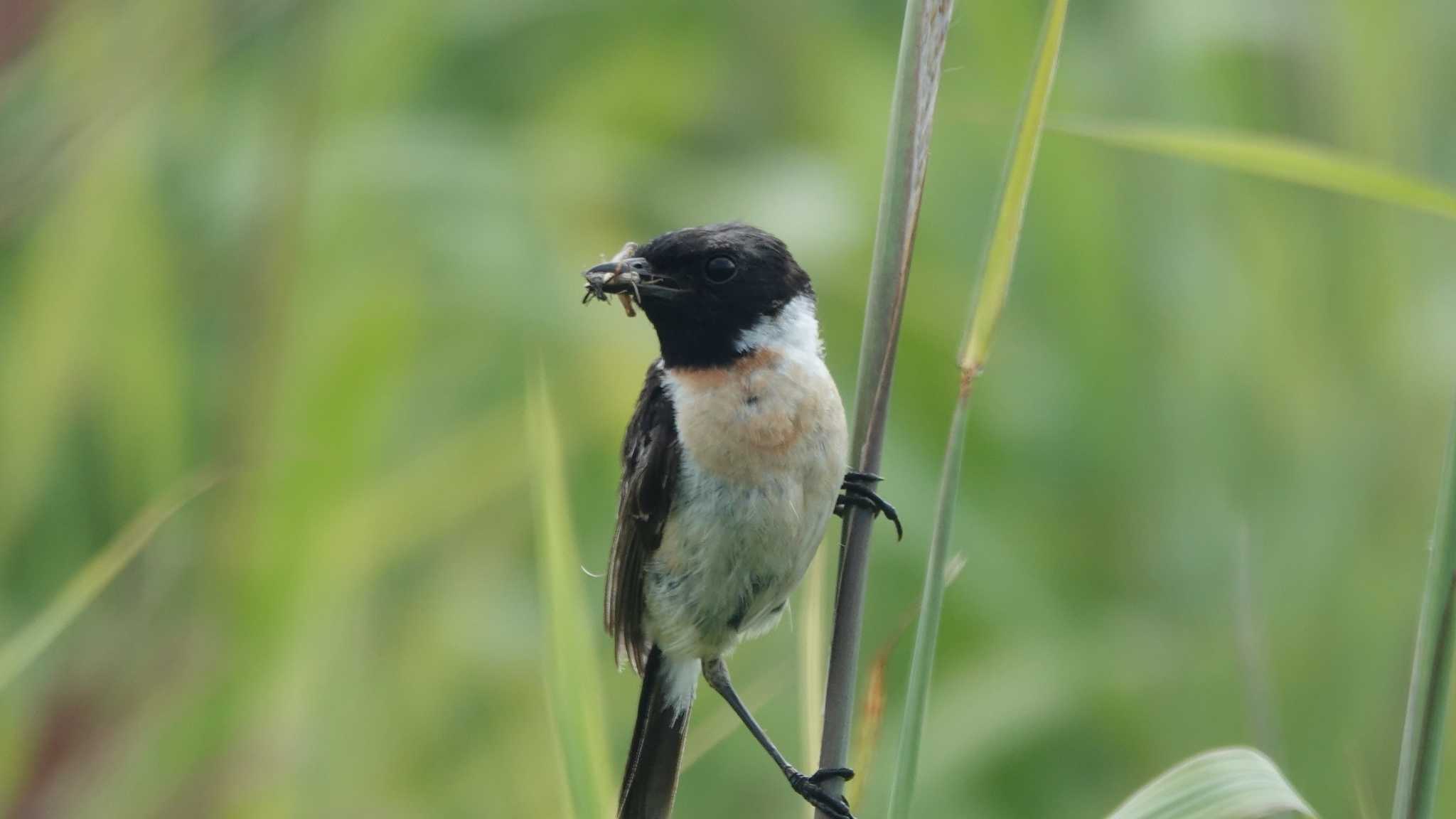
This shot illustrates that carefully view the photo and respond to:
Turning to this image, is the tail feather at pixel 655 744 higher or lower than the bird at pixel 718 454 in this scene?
lower

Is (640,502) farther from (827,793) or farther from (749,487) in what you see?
(827,793)

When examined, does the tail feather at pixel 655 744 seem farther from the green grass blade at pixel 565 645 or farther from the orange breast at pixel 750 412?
the green grass blade at pixel 565 645

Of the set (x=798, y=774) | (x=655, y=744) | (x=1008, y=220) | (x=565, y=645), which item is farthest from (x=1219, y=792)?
(x=655, y=744)

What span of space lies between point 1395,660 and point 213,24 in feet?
10.7

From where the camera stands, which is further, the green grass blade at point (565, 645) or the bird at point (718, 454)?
the bird at point (718, 454)

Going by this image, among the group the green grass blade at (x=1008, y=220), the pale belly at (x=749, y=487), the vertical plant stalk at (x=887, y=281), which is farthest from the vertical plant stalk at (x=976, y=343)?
the pale belly at (x=749, y=487)

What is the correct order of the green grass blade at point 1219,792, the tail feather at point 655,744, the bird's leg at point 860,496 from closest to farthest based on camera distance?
1. the green grass blade at point 1219,792
2. the bird's leg at point 860,496
3. the tail feather at point 655,744

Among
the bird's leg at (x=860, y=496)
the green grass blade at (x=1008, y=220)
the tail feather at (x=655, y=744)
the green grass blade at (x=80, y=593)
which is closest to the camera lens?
the green grass blade at (x=1008, y=220)

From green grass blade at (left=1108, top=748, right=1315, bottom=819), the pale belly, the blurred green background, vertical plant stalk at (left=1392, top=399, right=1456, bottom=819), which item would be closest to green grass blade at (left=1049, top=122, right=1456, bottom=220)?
vertical plant stalk at (left=1392, top=399, right=1456, bottom=819)

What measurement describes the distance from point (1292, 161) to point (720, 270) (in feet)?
4.03

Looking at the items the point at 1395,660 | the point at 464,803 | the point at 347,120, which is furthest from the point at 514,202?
the point at 1395,660

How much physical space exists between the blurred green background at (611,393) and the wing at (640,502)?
26 cm

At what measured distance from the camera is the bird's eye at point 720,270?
10.5 ft

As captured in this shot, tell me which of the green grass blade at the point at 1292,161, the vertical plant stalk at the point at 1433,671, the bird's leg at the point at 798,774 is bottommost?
the bird's leg at the point at 798,774
